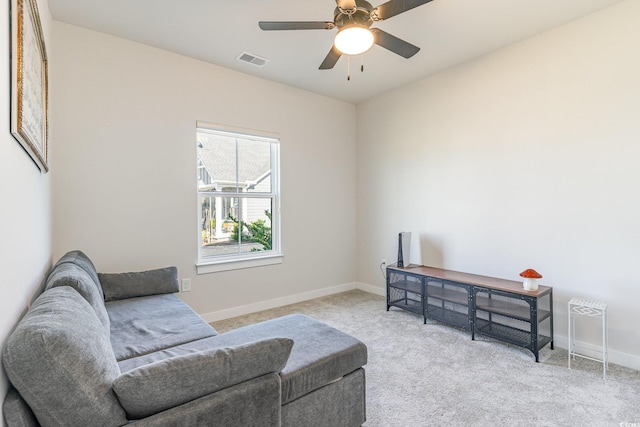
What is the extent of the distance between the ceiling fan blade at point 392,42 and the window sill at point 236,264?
2628mm

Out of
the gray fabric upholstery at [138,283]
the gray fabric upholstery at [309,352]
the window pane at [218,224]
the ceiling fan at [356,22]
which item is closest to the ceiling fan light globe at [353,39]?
the ceiling fan at [356,22]

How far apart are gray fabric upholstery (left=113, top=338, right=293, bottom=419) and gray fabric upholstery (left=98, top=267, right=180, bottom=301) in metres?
1.81

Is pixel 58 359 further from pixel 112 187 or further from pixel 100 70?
pixel 100 70

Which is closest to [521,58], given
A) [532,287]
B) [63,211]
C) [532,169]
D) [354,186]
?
[532,169]

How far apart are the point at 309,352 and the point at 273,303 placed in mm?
2386

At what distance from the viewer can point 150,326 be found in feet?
6.91

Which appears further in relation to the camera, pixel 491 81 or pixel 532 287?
pixel 491 81

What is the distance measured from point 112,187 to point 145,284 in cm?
96

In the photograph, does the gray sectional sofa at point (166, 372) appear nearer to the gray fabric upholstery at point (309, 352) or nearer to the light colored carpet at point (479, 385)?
the gray fabric upholstery at point (309, 352)

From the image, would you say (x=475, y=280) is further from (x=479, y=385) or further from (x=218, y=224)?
(x=218, y=224)

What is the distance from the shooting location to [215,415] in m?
1.17

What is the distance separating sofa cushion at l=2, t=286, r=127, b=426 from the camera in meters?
0.92

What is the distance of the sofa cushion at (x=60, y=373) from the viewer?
3.01ft

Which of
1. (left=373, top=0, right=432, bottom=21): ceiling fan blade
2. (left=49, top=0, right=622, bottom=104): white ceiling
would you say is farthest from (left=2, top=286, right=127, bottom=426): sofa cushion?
(left=49, top=0, right=622, bottom=104): white ceiling
